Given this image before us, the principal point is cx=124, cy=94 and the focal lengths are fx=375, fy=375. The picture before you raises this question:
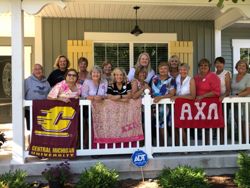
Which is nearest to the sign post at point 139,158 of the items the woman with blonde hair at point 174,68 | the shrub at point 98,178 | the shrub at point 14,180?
the shrub at point 98,178

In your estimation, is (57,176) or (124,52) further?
(124,52)

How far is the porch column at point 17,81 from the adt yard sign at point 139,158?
1.58m

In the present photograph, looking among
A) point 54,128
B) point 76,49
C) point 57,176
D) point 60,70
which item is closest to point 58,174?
point 57,176

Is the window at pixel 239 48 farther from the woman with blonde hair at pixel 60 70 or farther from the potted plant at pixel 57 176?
the potted plant at pixel 57 176

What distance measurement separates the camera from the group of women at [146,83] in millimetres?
5312

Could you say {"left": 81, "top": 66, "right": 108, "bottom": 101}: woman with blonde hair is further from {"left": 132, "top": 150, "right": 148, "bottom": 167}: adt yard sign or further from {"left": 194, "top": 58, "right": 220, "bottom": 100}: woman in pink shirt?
{"left": 194, "top": 58, "right": 220, "bottom": 100}: woman in pink shirt

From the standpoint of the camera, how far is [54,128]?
17.5 feet

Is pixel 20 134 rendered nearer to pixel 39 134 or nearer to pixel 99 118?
pixel 39 134

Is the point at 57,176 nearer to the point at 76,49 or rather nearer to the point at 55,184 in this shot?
the point at 55,184

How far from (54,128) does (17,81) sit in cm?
85

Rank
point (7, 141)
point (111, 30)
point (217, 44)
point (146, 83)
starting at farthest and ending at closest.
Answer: point (217, 44)
point (111, 30)
point (7, 141)
point (146, 83)

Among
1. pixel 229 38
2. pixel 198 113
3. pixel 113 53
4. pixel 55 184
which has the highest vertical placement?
pixel 229 38

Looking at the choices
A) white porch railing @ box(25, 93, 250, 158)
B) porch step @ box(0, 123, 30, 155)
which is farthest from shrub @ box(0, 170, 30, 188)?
porch step @ box(0, 123, 30, 155)

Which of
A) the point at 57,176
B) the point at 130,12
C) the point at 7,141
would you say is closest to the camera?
the point at 57,176
